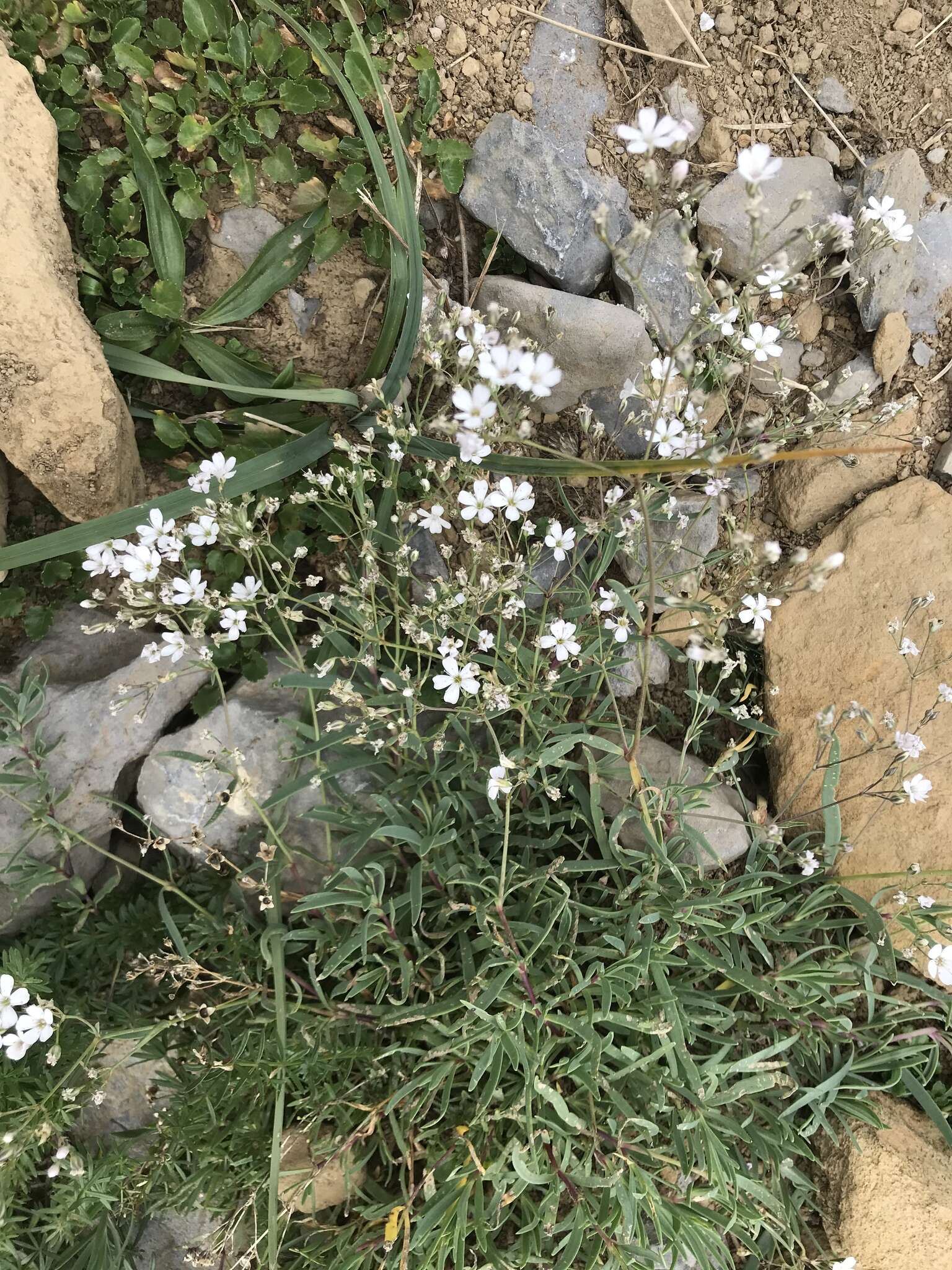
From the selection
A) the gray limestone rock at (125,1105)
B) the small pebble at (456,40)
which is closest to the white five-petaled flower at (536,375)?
the small pebble at (456,40)

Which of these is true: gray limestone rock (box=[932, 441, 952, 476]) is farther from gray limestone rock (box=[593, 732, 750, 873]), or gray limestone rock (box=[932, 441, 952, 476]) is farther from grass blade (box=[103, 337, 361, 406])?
grass blade (box=[103, 337, 361, 406])

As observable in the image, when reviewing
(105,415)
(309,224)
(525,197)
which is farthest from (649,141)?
(105,415)

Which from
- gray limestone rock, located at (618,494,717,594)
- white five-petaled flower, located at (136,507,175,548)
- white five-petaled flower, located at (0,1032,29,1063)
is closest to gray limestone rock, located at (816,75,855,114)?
gray limestone rock, located at (618,494,717,594)

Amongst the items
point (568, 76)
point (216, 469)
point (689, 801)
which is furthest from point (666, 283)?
point (689, 801)

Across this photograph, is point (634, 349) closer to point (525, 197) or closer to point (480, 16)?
point (525, 197)

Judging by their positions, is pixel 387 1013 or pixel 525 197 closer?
pixel 387 1013

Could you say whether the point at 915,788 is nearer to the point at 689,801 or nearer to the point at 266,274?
the point at 689,801
